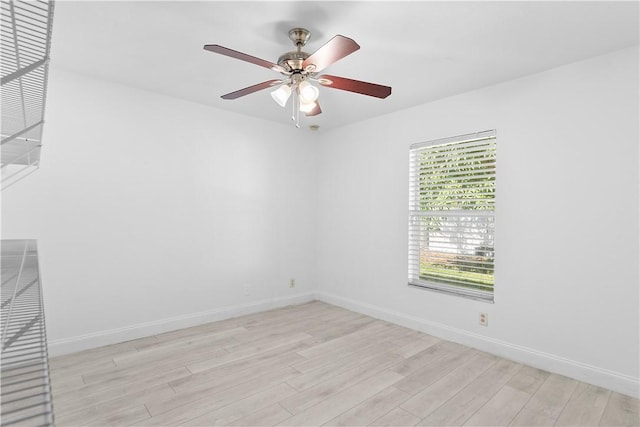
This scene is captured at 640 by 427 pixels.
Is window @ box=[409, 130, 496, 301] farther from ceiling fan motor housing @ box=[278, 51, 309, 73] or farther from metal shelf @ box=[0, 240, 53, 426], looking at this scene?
metal shelf @ box=[0, 240, 53, 426]

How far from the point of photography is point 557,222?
8.83 feet

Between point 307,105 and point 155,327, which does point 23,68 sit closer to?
point 307,105

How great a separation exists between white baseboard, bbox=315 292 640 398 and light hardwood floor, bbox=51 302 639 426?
7 centimetres

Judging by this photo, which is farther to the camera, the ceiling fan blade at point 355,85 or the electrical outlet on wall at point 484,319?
the electrical outlet on wall at point 484,319

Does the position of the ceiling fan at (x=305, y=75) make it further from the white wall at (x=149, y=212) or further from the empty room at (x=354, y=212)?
the white wall at (x=149, y=212)

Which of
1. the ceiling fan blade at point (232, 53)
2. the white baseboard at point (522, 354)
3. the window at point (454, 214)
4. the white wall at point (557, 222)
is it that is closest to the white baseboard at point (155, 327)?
the white baseboard at point (522, 354)

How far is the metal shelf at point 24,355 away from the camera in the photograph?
0.33 meters

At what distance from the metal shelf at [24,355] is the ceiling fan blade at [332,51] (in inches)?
60.7

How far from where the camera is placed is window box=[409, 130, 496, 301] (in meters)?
3.14

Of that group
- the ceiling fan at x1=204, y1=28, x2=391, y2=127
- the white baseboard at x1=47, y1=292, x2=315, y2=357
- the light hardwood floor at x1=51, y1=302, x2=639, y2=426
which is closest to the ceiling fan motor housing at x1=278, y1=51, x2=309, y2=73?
the ceiling fan at x1=204, y1=28, x2=391, y2=127

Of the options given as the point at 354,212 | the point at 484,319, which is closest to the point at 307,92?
the point at 354,212

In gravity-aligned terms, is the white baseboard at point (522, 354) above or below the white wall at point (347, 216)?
below

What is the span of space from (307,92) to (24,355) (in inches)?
79.3

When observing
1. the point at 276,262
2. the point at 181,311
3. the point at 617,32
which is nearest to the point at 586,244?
the point at 617,32
